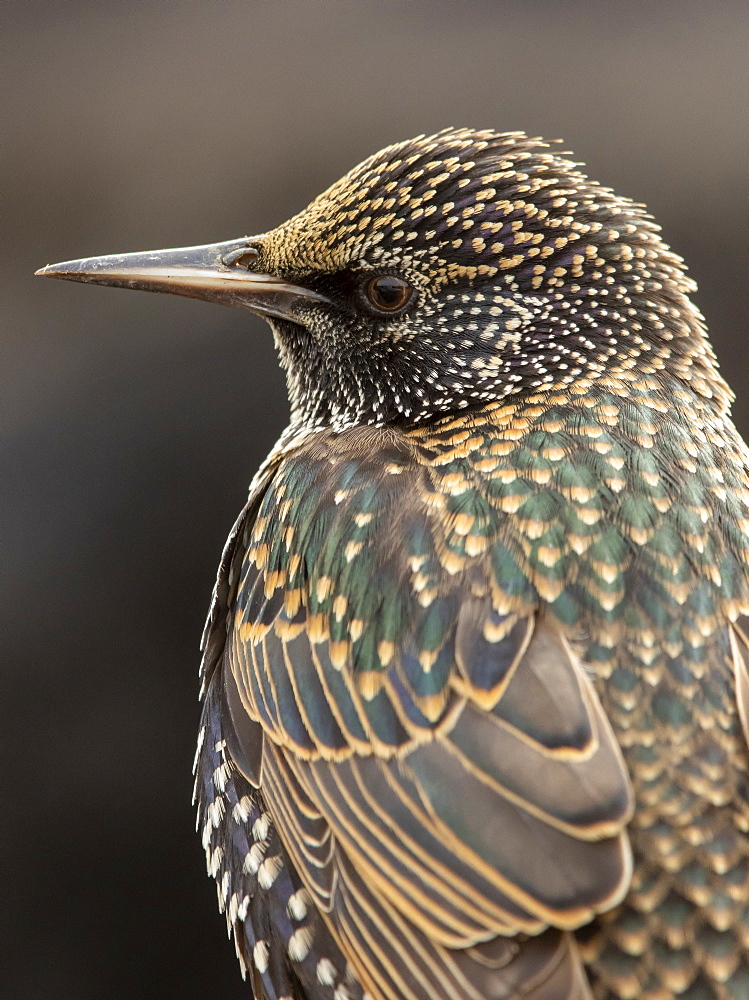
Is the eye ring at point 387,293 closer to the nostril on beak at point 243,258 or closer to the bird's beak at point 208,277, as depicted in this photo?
the bird's beak at point 208,277

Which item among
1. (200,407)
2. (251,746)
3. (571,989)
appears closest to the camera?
(571,989)

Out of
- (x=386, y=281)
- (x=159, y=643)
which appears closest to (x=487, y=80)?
(x=386, y=281)

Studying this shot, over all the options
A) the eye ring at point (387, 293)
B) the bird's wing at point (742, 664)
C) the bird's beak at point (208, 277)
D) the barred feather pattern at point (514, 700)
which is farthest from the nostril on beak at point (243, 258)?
the bird's wing at point (742, 664)

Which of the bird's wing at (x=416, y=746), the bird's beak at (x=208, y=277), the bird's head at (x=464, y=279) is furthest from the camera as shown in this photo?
the bird's beak at (x=208, y=277)

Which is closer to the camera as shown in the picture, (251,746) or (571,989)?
(571,989)

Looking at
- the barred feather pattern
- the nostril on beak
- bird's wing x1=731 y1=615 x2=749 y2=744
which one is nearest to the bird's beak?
the nostril on beak

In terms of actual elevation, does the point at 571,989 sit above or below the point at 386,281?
below

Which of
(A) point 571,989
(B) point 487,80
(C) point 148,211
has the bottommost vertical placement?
(A) point 571,989

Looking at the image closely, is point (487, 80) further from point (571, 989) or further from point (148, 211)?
point (571, 989)
